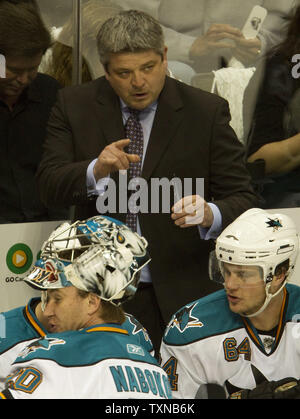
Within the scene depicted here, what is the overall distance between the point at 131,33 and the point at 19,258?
117 cm

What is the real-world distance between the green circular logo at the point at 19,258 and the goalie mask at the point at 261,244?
3.40 ft

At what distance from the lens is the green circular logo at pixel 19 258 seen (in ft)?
12.4

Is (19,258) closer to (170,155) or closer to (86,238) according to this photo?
(170,155)

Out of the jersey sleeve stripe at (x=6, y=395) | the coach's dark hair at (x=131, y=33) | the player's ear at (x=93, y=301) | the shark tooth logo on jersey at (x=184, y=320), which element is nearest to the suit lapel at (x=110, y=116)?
the coach's dark hair at (x=131, y=33)

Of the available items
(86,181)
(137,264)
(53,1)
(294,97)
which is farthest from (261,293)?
(53,1)

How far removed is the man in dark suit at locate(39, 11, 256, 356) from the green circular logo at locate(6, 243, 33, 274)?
0.47 meters

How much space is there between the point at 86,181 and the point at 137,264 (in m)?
0.50

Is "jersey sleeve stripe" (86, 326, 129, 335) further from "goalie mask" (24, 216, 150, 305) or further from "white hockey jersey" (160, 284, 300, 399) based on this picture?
"white hockey jersey" (160, 284, 300, 399)

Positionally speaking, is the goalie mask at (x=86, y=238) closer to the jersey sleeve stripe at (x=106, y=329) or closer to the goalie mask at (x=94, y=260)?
the goalie mask at (x=94, y=260)

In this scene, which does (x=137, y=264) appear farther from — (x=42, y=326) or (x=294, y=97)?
(x=294, y=97)

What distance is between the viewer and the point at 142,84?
326 cm

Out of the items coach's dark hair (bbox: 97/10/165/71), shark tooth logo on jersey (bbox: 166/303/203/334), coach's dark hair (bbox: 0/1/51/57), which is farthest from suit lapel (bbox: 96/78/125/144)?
shark tooth logo on jersey (bbox: 166/303/203/334)

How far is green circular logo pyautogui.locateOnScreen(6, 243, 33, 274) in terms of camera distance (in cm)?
378

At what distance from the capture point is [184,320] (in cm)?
311
